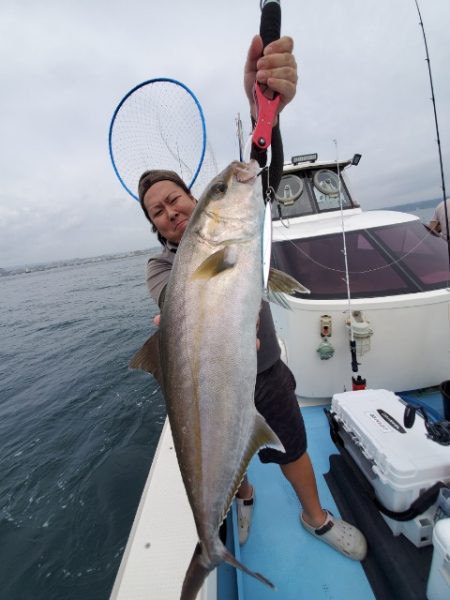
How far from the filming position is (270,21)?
1893 mm

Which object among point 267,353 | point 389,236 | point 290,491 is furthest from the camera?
point 389,236

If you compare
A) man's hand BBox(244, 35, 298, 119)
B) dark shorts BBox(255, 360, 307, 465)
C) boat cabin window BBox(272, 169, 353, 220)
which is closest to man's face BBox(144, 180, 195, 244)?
man's hand BBox(244, 35, 298, 119)

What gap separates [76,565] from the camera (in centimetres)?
396

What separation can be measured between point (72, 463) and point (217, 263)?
6.31 meters

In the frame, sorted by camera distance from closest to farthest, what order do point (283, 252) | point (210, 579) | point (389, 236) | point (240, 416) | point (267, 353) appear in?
point (240, 416) < point (210, 579) < point (267, 353) < point (389, 236) < point (283, 252)

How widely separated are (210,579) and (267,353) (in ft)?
5.35

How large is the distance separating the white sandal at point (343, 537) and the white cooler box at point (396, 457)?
0.30m

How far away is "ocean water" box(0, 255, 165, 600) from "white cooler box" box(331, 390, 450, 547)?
11.9 feet

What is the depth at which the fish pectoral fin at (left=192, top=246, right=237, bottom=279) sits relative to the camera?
155 cm

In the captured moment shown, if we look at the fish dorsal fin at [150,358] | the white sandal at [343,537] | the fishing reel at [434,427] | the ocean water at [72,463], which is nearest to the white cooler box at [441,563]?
the white sandal at [343,537]

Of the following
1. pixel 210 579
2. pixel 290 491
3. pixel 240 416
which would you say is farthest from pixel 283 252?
pixel 210 579

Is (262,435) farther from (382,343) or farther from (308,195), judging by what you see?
(308,195)

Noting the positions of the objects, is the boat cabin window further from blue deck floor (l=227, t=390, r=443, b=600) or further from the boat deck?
the boat deck

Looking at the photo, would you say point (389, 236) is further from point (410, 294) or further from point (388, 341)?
point (388, 341)
